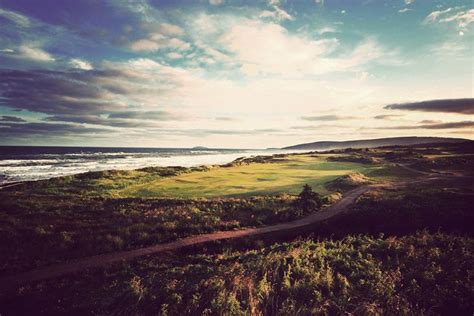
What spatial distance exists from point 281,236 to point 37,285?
519 inches

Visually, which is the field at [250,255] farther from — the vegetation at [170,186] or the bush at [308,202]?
the vegetation at [170,186]

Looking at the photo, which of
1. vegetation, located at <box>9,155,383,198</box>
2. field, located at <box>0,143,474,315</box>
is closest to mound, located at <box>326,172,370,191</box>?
field, located at <box>0,143,474,315</box>

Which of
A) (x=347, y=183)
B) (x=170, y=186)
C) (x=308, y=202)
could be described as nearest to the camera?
(x=308, y=202)

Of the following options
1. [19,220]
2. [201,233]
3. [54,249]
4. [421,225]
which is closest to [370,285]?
[201,233]

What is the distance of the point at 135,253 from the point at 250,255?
6.46 meters

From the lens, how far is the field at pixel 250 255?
28.6 feet

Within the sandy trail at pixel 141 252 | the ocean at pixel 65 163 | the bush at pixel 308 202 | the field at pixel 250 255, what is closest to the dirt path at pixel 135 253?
the sandy trail at pixel 141 252

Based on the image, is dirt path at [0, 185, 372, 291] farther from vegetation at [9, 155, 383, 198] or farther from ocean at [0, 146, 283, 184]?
ocean at [0, 146, 283, 184]

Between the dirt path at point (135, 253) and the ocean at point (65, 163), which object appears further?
the ocean at point (65, 163)

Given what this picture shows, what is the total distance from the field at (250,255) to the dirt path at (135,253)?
0.69m

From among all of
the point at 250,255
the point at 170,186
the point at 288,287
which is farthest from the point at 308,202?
the point at 170,186

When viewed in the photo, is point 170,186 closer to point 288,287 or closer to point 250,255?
point 250,255

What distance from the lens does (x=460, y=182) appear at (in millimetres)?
33219

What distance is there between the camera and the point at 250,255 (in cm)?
1388
